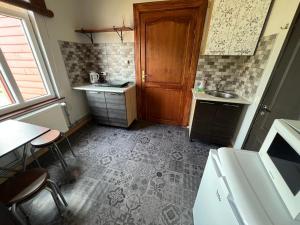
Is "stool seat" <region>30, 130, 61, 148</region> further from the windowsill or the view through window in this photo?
the view through window

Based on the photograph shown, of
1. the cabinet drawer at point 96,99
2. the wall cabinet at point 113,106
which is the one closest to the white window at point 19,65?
the cabinet drawer at point 96,99

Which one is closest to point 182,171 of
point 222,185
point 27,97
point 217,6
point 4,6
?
point 222,185

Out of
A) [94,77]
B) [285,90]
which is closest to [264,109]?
[285,90]

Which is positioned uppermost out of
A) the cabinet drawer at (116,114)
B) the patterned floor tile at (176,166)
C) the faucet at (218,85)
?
the faucet at (218,85)

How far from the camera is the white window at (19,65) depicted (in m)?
1.71

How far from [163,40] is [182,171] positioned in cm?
210

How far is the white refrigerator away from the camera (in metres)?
0.52

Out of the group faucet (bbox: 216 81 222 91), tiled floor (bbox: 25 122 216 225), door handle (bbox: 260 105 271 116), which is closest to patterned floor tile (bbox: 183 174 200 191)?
tiled floor (bbox: 25 122 216 225)

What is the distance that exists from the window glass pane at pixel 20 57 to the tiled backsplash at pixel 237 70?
2666 mm

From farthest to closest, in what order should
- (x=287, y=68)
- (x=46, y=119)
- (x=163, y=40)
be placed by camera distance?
(x=163, y=40) < (x=46, y=119) < (x=287, y=68)

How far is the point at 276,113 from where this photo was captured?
1468 mm

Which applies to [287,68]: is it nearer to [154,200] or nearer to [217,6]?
[217,6]

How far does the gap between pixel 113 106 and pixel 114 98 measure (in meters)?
0.18

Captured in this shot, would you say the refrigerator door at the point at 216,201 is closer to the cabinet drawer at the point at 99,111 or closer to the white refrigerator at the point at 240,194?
the white refrigerator at the point at 240,194
